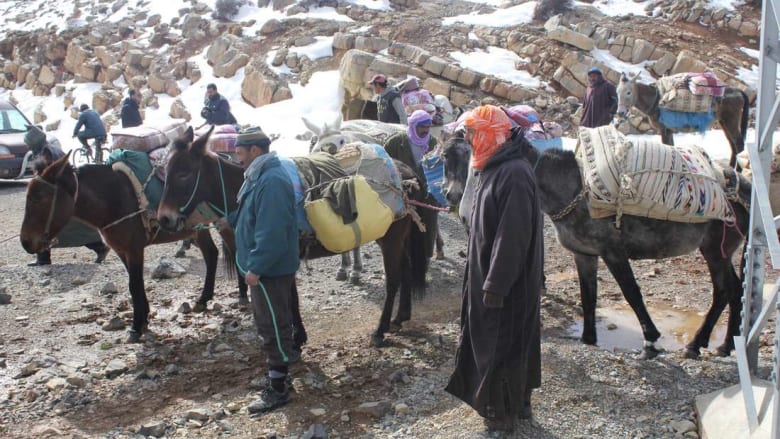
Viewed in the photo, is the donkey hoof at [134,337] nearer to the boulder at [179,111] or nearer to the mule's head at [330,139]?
the mule's head at [330,139]

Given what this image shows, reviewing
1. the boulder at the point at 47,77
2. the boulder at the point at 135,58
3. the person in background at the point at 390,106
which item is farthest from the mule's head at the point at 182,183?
the boulder at the point at 47,77

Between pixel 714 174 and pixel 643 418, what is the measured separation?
6.70ft

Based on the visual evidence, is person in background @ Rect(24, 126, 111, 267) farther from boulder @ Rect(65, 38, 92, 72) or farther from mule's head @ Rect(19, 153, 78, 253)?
boulder @ Rect(65, 38, 92, 72)

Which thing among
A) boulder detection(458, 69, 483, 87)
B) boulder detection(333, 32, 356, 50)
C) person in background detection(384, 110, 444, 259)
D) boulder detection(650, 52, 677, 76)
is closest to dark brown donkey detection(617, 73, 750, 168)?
person in background detection(384, 110, 444, 259)

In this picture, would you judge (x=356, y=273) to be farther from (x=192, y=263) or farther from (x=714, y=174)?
(x=714, y=174)

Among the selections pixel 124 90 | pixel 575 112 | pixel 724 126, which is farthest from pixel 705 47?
pixel 124 90

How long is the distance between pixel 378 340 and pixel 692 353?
240cm

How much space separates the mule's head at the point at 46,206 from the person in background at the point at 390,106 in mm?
4557

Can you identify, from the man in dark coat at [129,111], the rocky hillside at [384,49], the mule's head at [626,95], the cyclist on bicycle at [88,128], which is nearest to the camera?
the mule's head at [626,95]

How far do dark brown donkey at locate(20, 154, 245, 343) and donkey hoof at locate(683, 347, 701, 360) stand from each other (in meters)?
3.85

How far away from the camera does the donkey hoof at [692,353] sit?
15.9 feet

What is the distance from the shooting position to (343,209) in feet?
15.9

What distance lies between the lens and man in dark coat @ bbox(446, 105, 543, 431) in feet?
10.8

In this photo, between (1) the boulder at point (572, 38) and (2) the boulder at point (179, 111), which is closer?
(1) the boulder at point (572, 38)
